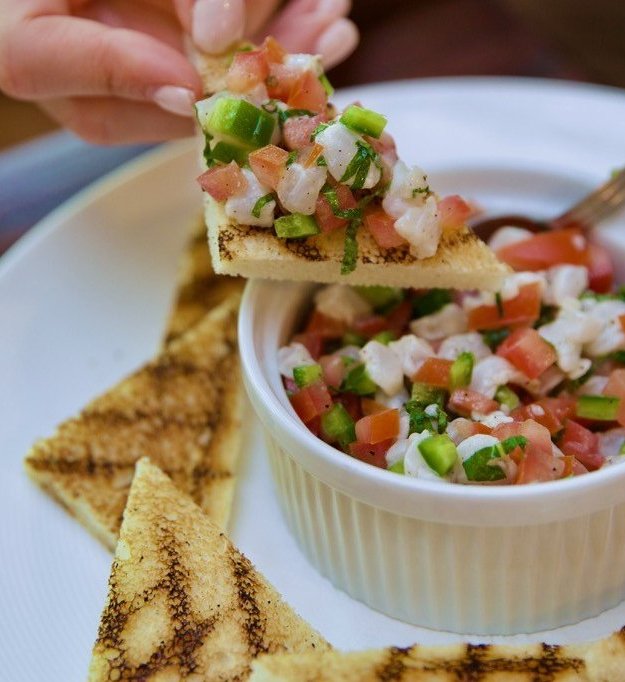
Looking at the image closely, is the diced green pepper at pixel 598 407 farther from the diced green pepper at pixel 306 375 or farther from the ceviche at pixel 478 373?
the diced green pepper at pixel 306 375

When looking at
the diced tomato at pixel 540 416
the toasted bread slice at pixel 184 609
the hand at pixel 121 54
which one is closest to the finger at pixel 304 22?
the hand at pixel 121 54

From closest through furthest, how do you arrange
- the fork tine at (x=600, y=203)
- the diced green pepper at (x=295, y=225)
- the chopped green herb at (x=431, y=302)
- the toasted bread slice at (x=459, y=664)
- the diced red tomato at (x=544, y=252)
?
the toasted bread slice at (x=459, y=664), the diced green pepper at (x=295, y=225), the chopped green herb at (x=431, y=302), the diced red tomato at (x=544, y=252), the fork tine at (x=600, y=203)

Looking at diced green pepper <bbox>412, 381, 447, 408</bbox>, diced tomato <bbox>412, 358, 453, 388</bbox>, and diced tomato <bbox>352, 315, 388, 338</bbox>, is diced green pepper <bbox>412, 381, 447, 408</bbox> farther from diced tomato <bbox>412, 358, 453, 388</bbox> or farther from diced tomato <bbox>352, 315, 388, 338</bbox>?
diced tomato <bbox>352, 315, 388, 338</bbox>

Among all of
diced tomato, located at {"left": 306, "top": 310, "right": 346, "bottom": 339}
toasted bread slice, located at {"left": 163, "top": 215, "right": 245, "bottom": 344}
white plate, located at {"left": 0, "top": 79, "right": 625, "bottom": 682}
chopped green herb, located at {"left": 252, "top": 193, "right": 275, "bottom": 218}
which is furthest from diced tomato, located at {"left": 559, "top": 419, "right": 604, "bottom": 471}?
toasted bread slice, located at {"left": 163, "top": 215, "right": 245, "bottom": 344}

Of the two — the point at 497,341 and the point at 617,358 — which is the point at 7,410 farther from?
the point at 617,358

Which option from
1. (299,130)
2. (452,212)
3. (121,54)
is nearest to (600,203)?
(452,212)

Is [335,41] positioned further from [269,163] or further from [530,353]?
[530,353]

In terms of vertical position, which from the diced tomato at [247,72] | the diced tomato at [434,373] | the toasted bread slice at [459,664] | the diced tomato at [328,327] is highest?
the diced tomato at [247,72]

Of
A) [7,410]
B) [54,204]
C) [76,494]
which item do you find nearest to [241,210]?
[76,494]
